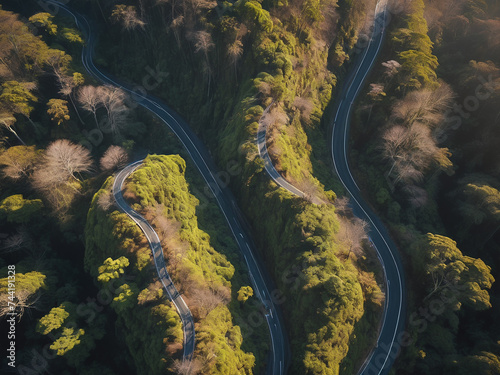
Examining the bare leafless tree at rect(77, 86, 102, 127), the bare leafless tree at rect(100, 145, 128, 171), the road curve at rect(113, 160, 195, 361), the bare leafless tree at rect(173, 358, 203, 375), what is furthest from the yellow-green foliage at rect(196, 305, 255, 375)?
the bare leafless tree at rect(77, 86, 102, 127)

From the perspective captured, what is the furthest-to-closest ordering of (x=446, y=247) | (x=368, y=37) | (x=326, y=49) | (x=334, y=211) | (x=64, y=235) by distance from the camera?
1. (x=368, y=37)
2. (x=326, y=49)
3. (x=334, y=211)
4. (x=64, y=235)
5. (x=446, y=247)

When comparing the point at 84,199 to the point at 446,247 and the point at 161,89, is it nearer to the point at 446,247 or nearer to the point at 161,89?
the point at 161,89

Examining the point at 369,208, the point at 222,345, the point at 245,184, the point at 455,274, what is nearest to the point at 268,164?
the point at 245,184

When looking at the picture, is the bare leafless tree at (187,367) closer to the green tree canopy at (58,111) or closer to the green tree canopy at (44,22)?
the green tree canopy at (58,111)

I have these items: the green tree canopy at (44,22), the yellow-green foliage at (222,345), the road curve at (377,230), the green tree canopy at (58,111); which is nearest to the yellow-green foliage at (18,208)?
the green tree canopy at (58,111)

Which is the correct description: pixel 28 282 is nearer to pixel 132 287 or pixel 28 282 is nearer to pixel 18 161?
pixel 132 287

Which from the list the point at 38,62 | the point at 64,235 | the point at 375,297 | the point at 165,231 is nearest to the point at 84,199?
the point at 64,235

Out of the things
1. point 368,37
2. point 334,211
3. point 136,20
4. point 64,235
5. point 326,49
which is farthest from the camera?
point 368,37
